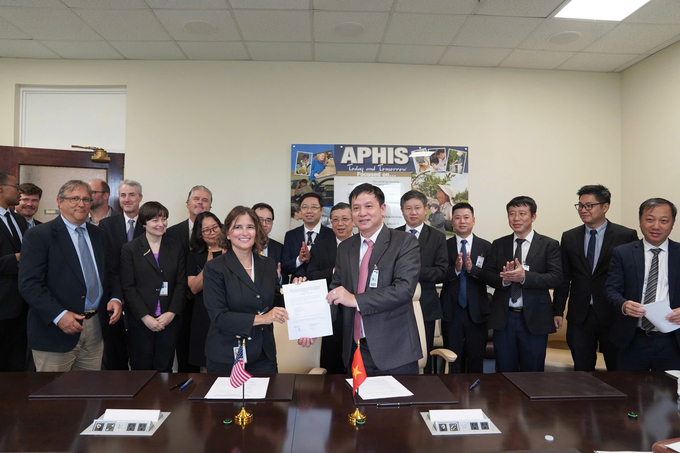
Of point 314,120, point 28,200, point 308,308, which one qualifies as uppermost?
point 314,120

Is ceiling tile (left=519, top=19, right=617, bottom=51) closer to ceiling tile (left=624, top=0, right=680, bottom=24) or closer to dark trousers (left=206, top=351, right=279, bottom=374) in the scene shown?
ceiling tile (left=624, top=0, right=680, bottom=24)

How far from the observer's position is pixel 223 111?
5.59 m

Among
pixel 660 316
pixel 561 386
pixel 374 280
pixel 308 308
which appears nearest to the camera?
pixel 561 386

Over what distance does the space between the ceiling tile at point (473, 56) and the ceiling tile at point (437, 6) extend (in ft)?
2.99

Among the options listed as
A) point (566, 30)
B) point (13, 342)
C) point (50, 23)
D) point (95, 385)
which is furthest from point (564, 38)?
point (13, 342)

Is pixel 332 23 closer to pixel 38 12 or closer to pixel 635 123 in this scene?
pixel 38 12

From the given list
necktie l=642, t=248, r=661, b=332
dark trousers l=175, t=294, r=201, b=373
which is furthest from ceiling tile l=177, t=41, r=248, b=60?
necktie l=642, t=248, r=661, b=332

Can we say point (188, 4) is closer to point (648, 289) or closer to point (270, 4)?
point (270, 4)

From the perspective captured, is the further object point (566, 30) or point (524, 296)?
point (566, 30)

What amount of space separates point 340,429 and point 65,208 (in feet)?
8.54

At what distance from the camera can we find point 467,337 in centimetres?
402

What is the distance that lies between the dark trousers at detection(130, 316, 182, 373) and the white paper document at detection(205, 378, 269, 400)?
1.53m

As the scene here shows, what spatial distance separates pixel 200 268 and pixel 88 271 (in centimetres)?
95

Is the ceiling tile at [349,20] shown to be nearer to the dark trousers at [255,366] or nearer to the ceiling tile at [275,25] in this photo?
the ceiling tile at [275,25]
